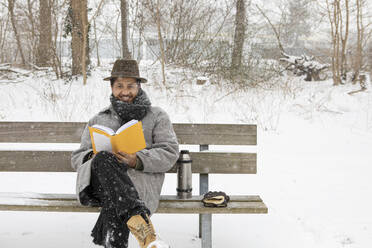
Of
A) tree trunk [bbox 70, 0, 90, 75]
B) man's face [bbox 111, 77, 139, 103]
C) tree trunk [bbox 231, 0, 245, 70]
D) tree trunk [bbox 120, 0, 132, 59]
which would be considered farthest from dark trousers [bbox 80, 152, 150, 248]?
tree trunk [bbox 120, 0, 132, 59]

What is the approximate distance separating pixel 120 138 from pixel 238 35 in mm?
8451

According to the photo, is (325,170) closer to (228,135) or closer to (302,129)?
(302,129)

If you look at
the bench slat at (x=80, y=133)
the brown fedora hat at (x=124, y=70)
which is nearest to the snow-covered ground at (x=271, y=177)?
the bench slat at (x=80, y=133)

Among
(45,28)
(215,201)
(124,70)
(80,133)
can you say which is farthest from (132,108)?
(45,28)

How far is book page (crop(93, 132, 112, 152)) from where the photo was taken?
7.84ft

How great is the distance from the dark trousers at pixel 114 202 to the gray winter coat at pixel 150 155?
16 cm

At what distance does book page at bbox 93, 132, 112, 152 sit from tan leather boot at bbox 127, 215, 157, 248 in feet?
1.64

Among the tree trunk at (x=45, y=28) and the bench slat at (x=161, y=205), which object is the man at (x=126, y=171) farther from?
the tree trunk at (x=45, y=28)

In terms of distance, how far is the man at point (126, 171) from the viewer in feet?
7.37

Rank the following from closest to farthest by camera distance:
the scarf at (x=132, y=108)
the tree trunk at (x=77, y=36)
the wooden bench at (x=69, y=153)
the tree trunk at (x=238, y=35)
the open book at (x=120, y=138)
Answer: the open book at (x=120, y=138) → the scarf at (x=132, y=108) → the wooden bench at (x=69, y=153) → the tree trunk at (x=77, y=36) → the tree trunk at (x=238, y=35)

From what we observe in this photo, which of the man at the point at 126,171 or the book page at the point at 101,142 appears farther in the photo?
the book page at the point at 101,142

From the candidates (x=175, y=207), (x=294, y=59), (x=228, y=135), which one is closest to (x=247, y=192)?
(x=228, y=135)

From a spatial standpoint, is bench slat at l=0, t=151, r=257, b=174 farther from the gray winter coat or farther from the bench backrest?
the gray winter coat

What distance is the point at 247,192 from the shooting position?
3895 millimetres
